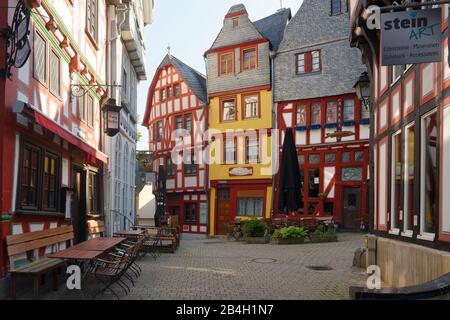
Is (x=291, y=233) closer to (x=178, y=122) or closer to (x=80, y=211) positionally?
(x=80, y=211)

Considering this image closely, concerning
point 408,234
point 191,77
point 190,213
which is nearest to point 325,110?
point 191,77

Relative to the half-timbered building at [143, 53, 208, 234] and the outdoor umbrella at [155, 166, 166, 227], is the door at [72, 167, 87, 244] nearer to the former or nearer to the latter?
the outdoor umbrella at [155, 166, 166, 227]

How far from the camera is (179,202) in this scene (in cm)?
2664

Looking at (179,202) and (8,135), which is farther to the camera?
(179,202)

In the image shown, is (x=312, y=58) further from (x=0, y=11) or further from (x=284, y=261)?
(x=0, y=11)

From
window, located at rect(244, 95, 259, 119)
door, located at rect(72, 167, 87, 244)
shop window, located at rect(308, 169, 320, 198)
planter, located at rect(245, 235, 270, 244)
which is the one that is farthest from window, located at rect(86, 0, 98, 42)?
shop window, located at rect(308, 169, 320, 198)

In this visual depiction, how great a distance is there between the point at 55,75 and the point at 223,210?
16.1 m

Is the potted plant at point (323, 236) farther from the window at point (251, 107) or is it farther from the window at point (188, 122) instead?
the window at point (188, 122)

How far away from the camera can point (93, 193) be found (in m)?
13.0

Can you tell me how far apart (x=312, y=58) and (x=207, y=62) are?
6.31 m

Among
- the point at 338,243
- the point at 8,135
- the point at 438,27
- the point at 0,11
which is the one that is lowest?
the point at 338,243

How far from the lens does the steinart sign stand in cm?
546

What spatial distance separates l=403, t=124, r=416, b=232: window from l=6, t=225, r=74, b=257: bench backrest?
642cm

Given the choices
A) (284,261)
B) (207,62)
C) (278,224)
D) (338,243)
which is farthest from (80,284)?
(207,62)
